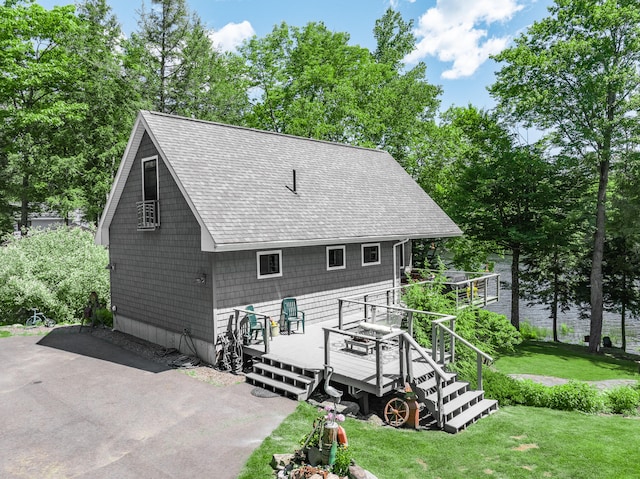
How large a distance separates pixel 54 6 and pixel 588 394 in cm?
3199

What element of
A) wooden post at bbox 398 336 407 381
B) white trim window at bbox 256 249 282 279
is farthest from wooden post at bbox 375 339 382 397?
white trim window at bbox 256 249 282 279

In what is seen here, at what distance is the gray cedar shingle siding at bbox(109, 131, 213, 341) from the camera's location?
12344 millimetres

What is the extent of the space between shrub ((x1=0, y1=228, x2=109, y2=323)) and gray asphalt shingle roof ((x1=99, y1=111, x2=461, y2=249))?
853cm

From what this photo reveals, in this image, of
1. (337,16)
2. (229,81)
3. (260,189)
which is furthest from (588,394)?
(229,81)

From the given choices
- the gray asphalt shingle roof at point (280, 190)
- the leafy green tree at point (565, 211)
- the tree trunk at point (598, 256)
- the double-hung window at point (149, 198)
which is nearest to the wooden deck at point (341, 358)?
the gray asphalt shingle roof at point (280, 190)

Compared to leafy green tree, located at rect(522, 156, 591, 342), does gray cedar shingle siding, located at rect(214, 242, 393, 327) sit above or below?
below

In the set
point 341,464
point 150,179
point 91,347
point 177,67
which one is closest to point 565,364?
point 341,464

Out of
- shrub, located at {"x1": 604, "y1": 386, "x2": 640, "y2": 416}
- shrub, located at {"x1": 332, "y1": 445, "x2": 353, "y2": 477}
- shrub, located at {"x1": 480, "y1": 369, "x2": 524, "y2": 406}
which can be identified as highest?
shrub, located at {"x1": 332, "y1": 445, "x2": 353, "y2": 477}

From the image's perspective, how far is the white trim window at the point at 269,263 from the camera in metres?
12.8

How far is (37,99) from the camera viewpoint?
88.5 ft

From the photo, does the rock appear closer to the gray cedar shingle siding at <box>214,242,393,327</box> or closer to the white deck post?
the white deck post

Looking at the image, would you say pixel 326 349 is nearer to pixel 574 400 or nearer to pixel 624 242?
pixel 574 400

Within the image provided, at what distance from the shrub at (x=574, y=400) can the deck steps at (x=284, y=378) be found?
6.54m

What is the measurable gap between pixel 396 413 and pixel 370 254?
8.26m
